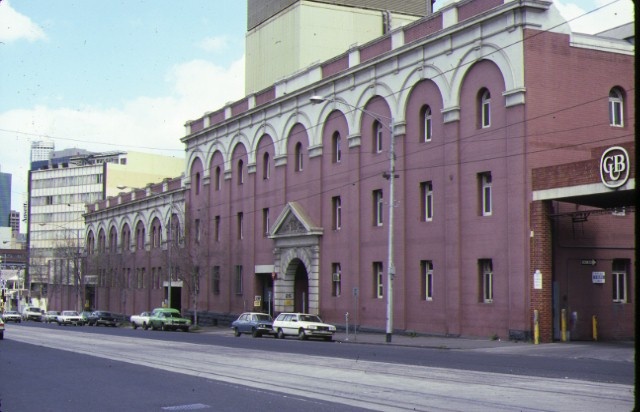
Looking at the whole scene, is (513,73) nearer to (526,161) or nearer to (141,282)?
(526,161)

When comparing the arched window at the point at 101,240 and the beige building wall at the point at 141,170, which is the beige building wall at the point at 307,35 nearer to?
the arched window at the point at 101,240

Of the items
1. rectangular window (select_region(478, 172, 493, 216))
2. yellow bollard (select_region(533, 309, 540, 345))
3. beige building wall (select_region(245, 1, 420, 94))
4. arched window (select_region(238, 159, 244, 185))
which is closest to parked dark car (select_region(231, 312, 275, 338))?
rectangular window (select_region(478, 172, 493, 216))

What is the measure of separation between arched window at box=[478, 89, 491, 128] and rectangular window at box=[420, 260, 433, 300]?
7.29 metres

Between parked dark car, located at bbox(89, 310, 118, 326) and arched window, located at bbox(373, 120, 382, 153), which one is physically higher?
arched window, located at bbox(373, 120, 382, 153)

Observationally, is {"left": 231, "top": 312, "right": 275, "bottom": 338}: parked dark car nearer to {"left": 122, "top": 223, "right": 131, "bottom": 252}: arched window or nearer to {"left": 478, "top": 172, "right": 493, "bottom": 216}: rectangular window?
{"left": 478, "top": 172, "right": 493, "bottom": 216}: rectangular window

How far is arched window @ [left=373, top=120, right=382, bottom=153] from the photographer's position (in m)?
45.2

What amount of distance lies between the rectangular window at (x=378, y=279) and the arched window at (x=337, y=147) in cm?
676

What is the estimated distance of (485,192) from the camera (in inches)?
1490

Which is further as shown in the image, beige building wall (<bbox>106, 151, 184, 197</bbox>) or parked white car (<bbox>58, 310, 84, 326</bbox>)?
beige building wall (<bbox>106, 151, 184, 197</bbox>)

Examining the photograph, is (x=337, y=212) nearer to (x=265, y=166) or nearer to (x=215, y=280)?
(x=265, y=166)

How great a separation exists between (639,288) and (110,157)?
147m

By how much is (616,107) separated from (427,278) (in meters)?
11.3

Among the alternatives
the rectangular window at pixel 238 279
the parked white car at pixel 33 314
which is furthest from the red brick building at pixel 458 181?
the parked white car at pixel 33 314

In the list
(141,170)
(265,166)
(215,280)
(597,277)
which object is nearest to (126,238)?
(215,280)
